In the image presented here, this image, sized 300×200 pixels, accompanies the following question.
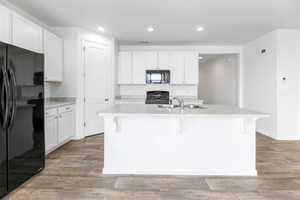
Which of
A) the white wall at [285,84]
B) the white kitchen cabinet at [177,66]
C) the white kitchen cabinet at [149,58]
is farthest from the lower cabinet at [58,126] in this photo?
the white wall at [285,84]

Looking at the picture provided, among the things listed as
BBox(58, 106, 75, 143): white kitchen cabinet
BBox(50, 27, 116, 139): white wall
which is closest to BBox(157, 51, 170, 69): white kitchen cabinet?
BBox(50, 27, 116, 139): white wall

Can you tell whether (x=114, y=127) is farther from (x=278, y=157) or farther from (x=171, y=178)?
(x=278, y=157)

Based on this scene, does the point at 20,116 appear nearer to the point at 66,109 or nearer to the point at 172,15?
the point at 66,109

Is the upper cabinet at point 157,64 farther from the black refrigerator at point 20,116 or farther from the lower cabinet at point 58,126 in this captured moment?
the black refrigerator at point 20,116

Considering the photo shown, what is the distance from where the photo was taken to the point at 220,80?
7648 millimetres

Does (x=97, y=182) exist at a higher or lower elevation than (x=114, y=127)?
lower

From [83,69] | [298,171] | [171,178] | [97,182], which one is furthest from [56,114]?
[298,171]

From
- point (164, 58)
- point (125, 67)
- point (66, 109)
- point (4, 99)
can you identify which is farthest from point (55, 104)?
point (164, 58)

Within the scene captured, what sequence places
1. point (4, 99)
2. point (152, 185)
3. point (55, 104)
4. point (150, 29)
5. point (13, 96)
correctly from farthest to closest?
point (150, 29) < point (55, 104) < point (152, 185) < point (13, 96) < point (4, 99)

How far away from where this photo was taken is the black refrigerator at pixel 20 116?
1.97m

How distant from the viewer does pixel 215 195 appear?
84.0 inches

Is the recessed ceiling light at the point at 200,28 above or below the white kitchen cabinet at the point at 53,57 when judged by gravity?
above

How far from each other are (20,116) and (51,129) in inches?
46.2

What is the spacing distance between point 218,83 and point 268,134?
3398 mm
